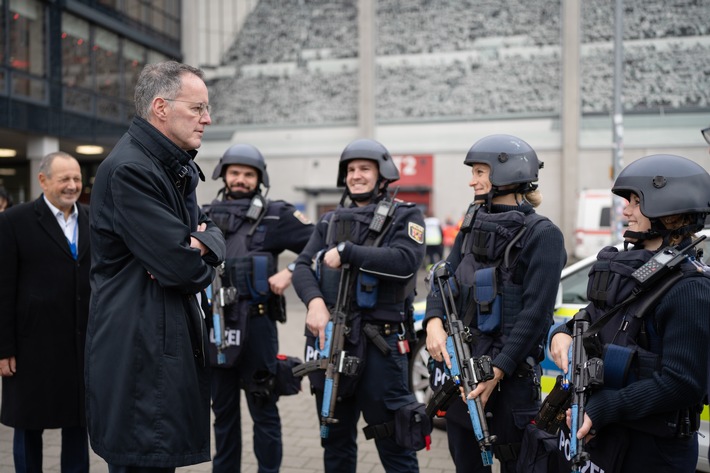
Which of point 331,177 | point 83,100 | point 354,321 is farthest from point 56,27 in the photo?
point 354,321

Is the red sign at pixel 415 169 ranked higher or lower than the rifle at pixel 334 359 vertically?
higher

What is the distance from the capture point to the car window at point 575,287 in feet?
16.8

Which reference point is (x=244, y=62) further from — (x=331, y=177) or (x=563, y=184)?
(x=563, y=184)

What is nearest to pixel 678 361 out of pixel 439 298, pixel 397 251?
pixel 439 298

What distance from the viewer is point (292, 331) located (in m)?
10.5

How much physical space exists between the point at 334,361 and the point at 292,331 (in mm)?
7004

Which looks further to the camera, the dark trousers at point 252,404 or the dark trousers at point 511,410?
the dark trousers at point 252,404

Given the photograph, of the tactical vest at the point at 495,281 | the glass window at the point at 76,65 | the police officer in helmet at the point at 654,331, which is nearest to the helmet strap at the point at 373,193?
the tactical vest at the point at 495,281

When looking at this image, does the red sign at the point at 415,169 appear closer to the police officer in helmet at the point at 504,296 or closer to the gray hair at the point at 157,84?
the police officer in helmet at the point at 504,296

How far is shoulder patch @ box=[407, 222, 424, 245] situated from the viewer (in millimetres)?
3847

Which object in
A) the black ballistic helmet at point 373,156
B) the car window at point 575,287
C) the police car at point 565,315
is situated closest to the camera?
the black ballistic helmet at point 373,156

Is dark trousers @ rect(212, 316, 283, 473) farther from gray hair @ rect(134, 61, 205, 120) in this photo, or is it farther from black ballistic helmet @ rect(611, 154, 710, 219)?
black ballistic helmet @ rect(611, 154, 710, 219)

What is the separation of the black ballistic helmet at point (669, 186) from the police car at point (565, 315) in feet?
6.30

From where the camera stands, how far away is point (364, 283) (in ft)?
12.2
